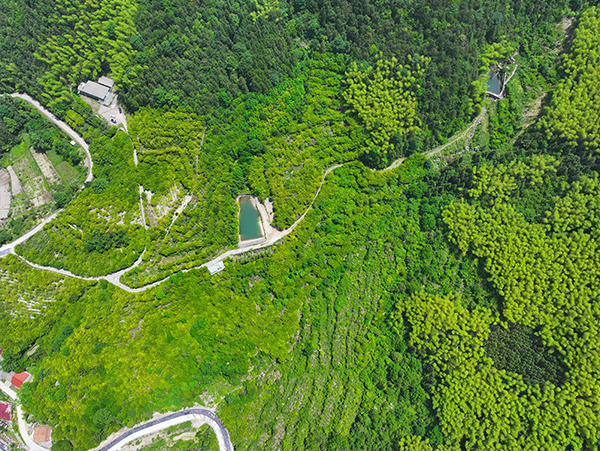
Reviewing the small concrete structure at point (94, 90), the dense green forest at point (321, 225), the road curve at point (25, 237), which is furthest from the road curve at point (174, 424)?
the small concrete structure at point (94, 90)

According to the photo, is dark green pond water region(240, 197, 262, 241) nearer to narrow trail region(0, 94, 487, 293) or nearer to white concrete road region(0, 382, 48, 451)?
narrow trail region(0, 94, 487, 293)

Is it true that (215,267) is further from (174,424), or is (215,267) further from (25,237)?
(25,237)

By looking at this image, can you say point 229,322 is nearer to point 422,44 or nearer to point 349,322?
point 349,322

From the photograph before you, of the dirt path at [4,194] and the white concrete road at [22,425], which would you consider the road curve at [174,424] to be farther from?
the dirt path at [4,194]

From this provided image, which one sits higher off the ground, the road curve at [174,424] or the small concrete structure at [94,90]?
the small concrete structure at [94,90]

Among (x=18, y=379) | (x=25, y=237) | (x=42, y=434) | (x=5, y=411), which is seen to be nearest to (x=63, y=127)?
(x=25, y=237)

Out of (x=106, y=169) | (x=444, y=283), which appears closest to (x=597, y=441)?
(x=444, y=283)
